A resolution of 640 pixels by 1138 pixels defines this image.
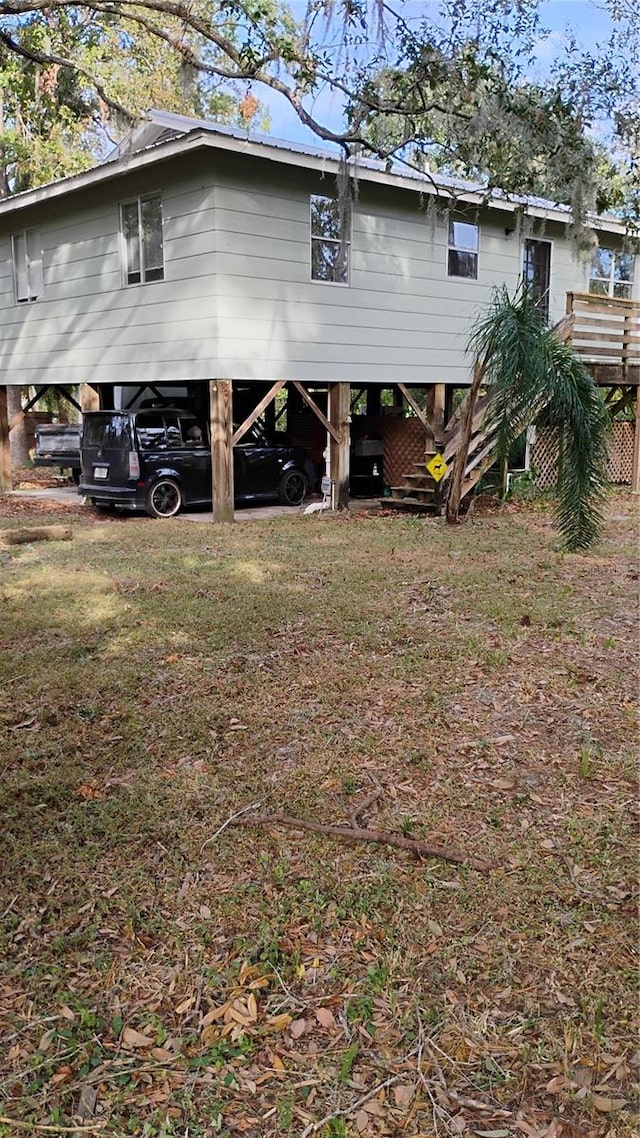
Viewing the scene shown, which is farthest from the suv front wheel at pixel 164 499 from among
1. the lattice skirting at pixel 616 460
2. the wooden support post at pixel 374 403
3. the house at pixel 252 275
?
the lattice skirting at pixel 616 460

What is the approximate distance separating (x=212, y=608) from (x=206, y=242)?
6.39m

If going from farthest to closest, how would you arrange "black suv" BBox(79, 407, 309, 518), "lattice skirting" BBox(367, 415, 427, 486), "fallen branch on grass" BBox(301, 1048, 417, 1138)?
"lattice skirting" BBox(367, 415, 427, 486), "black suv" BBox(79, 407, 309, 518), "fallen branch on grass" BBox(301, 1048, 417, 1138)

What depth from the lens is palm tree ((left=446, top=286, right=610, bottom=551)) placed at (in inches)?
377

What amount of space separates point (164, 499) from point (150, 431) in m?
1.06

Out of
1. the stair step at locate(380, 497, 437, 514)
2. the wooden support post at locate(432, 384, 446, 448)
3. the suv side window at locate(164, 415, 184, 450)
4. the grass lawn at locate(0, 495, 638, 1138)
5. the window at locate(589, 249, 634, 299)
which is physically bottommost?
the grass lawn at locate(0, 495, 638, 1138)

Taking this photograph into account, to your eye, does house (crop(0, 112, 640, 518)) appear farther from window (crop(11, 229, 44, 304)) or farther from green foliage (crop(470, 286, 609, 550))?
green foliage (crop(470, 286, 609, 550))

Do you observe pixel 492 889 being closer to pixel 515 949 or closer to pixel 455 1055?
pixel 515 949

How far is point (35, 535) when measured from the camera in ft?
36.3

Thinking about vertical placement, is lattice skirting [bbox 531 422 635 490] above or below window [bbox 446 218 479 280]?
below

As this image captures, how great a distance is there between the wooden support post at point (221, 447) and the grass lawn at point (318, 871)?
4970mm

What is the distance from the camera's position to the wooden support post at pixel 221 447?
12.0m

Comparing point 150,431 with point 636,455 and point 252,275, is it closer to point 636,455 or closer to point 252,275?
point 252,275

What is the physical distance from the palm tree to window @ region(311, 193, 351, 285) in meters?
3.51

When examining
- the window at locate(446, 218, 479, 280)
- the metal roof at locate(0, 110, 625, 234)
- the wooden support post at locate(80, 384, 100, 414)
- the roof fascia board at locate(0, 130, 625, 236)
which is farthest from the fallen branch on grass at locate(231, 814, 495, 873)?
the window at locate(446, 218, 479, 280)
